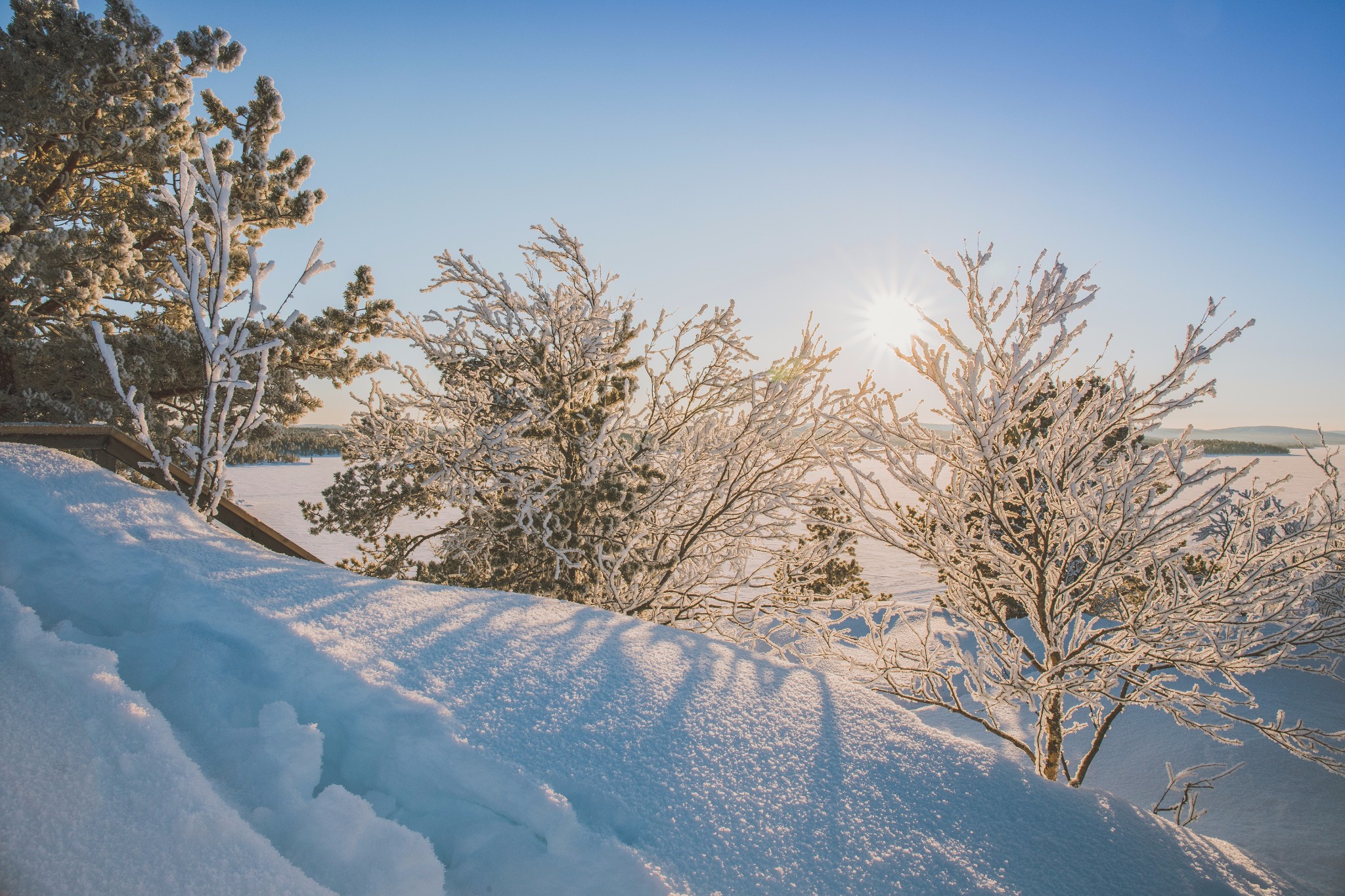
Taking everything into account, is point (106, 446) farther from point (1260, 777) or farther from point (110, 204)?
point (1260, 777)

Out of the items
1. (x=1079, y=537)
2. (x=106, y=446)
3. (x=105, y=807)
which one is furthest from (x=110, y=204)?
(x=1079, y=537)

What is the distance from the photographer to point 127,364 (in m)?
6.72

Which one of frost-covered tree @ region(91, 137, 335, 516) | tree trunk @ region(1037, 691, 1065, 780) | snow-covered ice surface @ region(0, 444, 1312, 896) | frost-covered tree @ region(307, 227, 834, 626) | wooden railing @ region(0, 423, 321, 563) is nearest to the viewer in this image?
snow-covered ice surface @ region(0, 444, 1312, 896)

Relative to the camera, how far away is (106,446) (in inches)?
128

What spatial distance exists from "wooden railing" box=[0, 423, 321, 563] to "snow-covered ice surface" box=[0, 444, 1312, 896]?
3.17 feet

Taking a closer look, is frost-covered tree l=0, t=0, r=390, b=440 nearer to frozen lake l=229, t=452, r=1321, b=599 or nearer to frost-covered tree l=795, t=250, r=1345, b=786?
frozen lake l=229, t=452, r=1321, b=599

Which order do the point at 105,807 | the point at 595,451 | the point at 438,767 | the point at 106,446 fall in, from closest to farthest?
the point at 105,807 → the point at 438,767 → the point at 106,446 → the point at 595,451

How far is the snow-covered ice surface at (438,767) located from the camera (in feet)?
4.13

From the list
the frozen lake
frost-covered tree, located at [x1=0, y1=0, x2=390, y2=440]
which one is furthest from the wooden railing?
the frozen lake

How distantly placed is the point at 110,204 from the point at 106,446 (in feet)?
24.0

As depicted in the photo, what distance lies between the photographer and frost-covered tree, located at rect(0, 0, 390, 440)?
19.6 ft

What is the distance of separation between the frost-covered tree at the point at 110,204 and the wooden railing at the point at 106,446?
279 cm

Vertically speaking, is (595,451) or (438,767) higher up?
(595,451)

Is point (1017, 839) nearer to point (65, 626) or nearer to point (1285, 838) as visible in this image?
point (65, 626)
